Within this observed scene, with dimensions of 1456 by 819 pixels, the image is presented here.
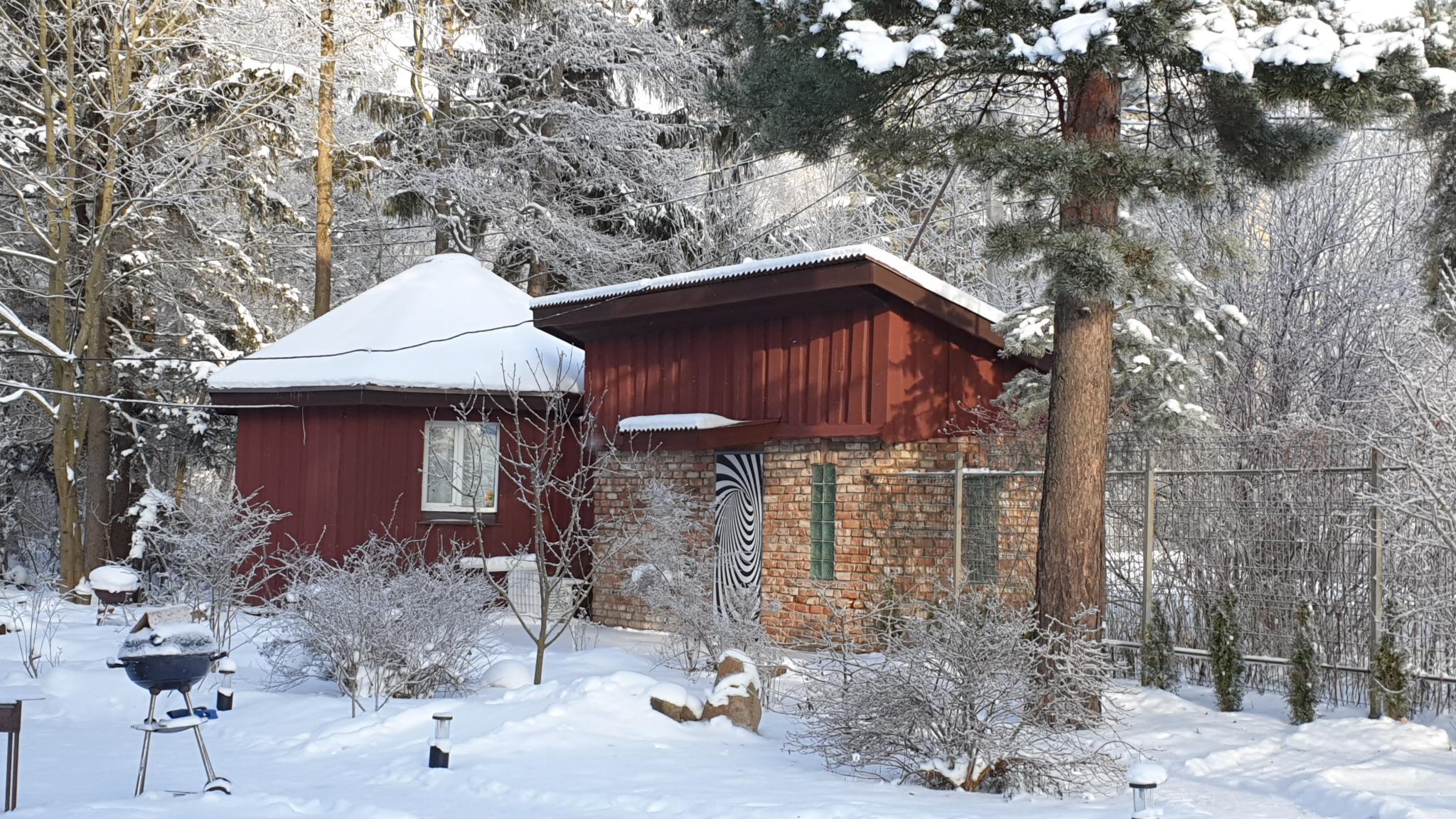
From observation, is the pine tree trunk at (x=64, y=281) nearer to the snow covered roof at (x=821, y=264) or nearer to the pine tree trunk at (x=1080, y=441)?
the snow covered roof at (x=821, y=264)

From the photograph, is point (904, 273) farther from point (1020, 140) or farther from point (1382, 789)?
point (1382, 789)

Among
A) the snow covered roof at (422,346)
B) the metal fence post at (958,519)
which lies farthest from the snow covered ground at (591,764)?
the snow covered roof at (422,346)

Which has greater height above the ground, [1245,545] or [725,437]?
[725,437]

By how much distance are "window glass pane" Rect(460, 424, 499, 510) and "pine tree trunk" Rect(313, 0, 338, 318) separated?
5738mm

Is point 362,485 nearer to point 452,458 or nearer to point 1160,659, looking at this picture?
point 452,458

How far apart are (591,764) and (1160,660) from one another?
5.25 m

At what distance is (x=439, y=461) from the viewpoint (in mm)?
A: 17281

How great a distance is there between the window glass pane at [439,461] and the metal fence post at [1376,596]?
11.2 meters

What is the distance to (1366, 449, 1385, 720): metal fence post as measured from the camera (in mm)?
9531

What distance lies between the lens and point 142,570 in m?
21.3

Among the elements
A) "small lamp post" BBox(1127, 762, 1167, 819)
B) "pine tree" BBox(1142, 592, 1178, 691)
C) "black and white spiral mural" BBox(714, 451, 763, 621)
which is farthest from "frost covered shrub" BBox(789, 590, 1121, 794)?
"black and white spiral mural" BBox(714, 451, 763, 621)

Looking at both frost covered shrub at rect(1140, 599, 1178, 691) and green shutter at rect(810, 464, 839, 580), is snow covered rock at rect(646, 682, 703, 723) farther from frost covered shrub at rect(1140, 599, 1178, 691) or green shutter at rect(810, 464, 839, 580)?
green shutter at rect(810, 464, 839, 580)

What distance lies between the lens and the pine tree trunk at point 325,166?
69.9 feet

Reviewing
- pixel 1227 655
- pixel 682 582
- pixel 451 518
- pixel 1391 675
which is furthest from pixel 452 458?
pixel 1391 675
